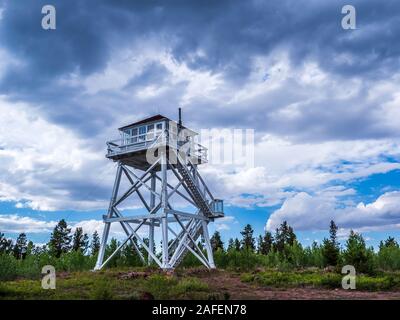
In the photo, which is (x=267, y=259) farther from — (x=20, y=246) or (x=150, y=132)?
(x=20, y=246)

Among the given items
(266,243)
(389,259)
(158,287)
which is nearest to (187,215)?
(158,287)

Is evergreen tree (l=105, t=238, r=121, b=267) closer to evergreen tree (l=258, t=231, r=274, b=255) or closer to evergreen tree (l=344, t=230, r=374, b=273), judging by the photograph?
evergreen tree (l=344, t=230, r=374, b=273)

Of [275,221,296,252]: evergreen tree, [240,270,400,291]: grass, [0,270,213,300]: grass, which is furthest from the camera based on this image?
[275,221,296,252]: evergreen tree

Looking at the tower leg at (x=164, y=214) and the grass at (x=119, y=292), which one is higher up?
the tower leg at (x=164, y=214)

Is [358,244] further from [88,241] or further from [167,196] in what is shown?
[88,241]

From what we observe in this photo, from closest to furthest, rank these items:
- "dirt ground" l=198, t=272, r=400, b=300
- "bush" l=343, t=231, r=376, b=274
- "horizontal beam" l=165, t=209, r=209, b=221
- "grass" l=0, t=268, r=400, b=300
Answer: "grass" l=0, t=268, r=400, b=300 → "dirt ground" l=198, t=272, r=400, b=300 → "bush" l=343, t=231, r=376, b=274 → "horizontal beam" l=165, t=209, r=209, b=221

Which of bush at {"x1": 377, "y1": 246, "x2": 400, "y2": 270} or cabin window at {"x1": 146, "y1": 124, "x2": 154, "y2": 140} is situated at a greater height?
cabin window at {"x1": 146, "y1": 124, "x2": 154, "y2": 140}

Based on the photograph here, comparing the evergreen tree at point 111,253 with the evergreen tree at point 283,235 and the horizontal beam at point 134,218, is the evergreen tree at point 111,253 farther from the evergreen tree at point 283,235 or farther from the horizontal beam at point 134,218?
the evergreen tree at point 283,235

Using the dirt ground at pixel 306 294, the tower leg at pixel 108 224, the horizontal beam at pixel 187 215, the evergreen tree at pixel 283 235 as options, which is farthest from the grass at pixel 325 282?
the evergreen tree at pixel 283 235

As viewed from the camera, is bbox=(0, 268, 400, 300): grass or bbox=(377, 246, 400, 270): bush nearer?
bbox=(0, 268, 400, 300): grass

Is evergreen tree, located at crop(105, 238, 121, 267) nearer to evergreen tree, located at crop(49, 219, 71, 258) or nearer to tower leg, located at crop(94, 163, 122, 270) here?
tower leg, located at crop(94, 163, 122, 270)

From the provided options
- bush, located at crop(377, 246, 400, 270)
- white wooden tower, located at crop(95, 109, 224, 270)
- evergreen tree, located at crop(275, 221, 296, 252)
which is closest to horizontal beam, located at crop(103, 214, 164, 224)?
white wooden tower, located at crop(95, 109, 224, 270)
